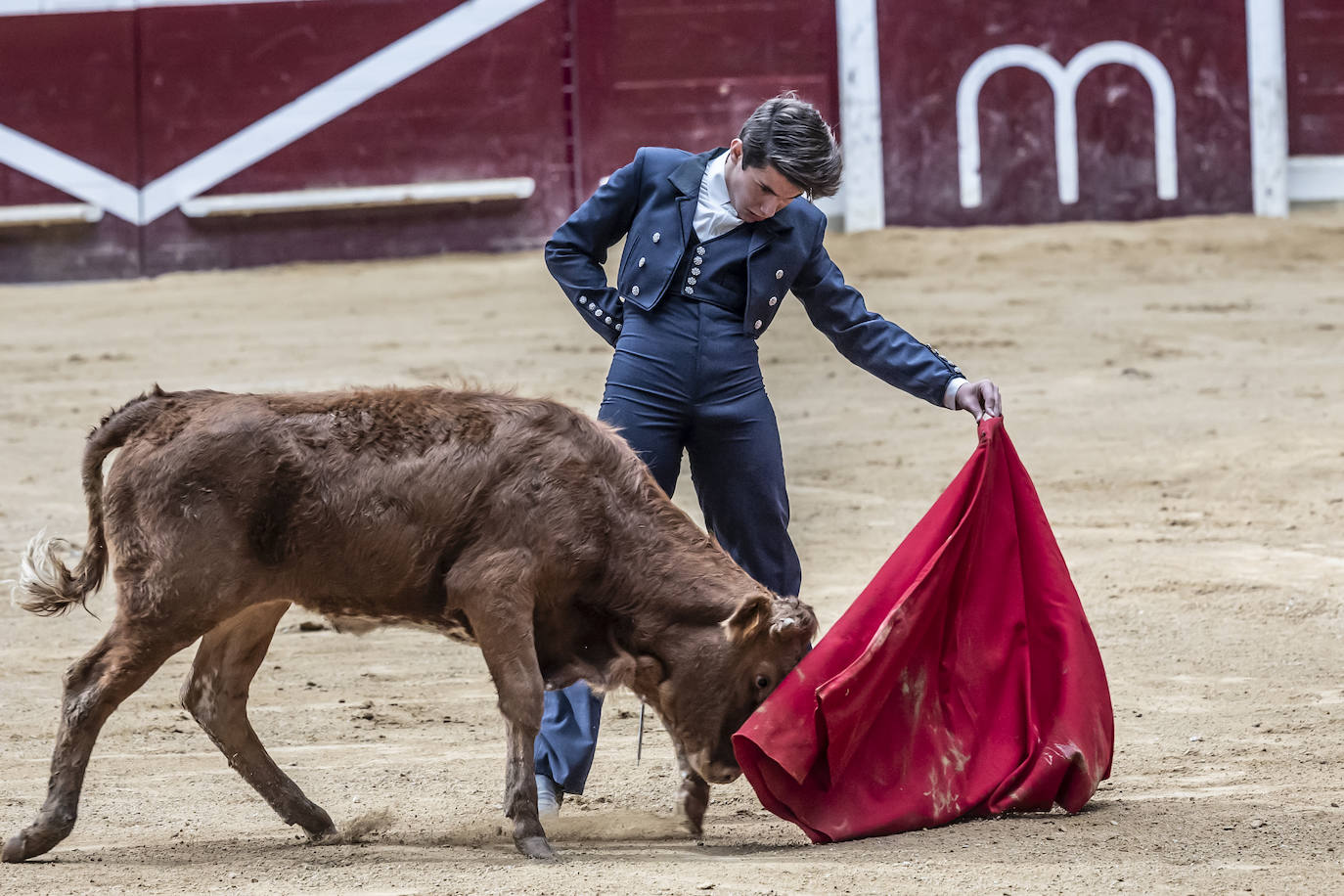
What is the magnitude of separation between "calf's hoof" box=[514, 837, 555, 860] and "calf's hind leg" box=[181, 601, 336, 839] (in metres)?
0.52

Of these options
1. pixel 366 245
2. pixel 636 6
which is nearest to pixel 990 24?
pixel 636 6

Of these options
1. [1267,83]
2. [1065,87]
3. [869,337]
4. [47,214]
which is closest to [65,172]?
[47,214]

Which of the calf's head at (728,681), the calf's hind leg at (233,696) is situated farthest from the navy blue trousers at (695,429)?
the calf's hind leg at (233,696)

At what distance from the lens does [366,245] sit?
12227 mm

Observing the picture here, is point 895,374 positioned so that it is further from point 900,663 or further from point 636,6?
point 636,6

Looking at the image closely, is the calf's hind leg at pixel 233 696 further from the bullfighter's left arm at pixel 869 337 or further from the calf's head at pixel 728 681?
the bullfighter's left arm at pixel 869 337

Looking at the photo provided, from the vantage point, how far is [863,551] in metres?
6.42

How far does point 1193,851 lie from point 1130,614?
2.39 m

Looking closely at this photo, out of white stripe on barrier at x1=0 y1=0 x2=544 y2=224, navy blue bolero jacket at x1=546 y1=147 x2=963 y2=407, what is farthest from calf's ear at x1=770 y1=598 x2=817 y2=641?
white stripe on barrier at x1=0 y1=0 x2=544 y2=224

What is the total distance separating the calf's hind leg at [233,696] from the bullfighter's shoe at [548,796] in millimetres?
452

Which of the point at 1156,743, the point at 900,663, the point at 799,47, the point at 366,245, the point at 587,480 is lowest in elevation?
the point at 1156,743

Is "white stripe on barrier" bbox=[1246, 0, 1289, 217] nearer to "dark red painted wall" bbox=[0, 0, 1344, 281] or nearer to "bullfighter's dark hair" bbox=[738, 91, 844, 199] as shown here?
"dark red painted wall" bbox=[0, 0, 1344, 281]

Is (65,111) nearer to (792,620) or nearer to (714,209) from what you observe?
(714,209)

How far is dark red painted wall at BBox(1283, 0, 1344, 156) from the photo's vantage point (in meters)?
12.0
